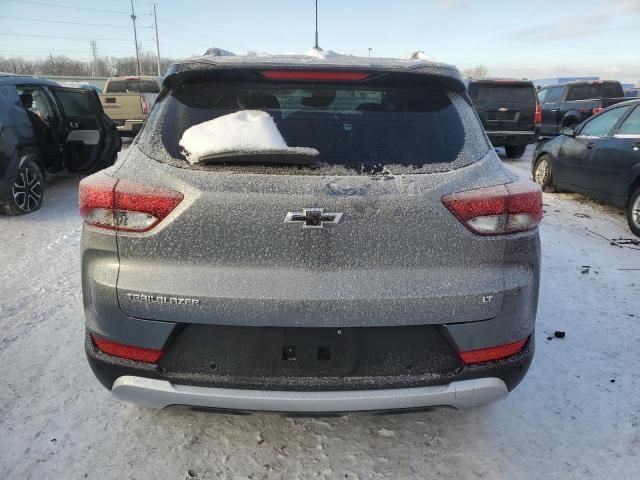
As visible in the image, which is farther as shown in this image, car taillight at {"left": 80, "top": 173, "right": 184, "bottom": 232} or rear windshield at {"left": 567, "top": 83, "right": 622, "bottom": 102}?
rear windshield at {"left": 567, "top": 83, "right": 622, "bottom": 102}

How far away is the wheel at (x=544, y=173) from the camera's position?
862 centimetres

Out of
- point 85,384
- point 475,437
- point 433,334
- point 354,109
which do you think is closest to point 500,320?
point 433,334

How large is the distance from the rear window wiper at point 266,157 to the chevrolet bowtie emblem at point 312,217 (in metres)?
0.23

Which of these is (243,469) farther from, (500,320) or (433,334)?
(500,320)

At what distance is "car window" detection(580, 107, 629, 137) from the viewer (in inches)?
274

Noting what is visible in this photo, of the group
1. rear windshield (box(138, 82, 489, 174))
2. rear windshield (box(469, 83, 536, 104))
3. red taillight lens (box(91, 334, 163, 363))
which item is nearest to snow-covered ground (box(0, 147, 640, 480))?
red taillight lens (box(91, 334, 163, 363))

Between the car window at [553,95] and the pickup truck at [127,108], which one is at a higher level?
the car window at [553,95]

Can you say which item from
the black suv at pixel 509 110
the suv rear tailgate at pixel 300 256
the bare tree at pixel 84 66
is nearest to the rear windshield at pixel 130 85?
the black suv at pixel 509 110

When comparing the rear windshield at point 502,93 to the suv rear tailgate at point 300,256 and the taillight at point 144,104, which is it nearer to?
the taillight at point 144,104

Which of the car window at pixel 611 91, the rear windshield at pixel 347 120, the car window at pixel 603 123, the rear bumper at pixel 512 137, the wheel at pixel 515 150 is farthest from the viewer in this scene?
the car window at pixel 611 91

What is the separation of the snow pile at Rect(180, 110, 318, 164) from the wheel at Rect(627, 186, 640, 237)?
567 cm

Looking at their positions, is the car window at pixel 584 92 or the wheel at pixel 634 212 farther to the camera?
the car window at pixel 584 92

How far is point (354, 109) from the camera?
7.15 ft

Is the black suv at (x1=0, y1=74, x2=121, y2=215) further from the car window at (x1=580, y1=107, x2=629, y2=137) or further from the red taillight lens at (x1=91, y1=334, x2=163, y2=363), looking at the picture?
the car window at (x1=580, y1=107, x2=629, y2=137)
